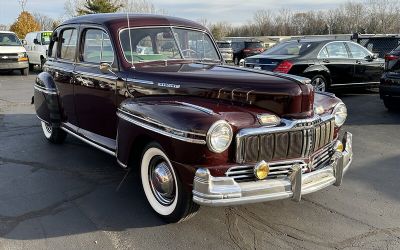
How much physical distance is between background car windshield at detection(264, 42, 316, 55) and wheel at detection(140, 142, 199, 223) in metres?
6.73

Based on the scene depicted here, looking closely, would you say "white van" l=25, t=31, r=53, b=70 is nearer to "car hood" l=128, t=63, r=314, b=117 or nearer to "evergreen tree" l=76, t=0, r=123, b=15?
"evergreen tree" l=76, t=0, r=123, b=15

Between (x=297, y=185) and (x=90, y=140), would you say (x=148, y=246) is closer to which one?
(x=297, y=185)

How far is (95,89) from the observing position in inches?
195

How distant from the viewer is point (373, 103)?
9883 mm

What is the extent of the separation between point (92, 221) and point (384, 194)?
2.98 meters

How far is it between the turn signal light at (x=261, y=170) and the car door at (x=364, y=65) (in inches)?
305

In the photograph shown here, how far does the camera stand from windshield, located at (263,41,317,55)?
9.91 metres

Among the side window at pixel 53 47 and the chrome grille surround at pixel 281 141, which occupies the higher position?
the side window at pixel 53 47

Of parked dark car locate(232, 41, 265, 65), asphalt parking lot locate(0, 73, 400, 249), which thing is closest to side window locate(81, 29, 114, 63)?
asphalt parking lot locate(0, 73, 400, 249)

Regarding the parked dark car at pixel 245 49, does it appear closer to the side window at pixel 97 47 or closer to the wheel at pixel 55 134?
the wheel at pixel 55 134

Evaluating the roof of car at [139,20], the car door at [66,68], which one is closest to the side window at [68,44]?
the car door at [66,68]

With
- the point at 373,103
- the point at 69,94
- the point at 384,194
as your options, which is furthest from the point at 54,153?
the point at 373,103

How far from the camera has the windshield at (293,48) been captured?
9906 mm

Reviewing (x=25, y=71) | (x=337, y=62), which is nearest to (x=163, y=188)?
(x=337, y=62)
